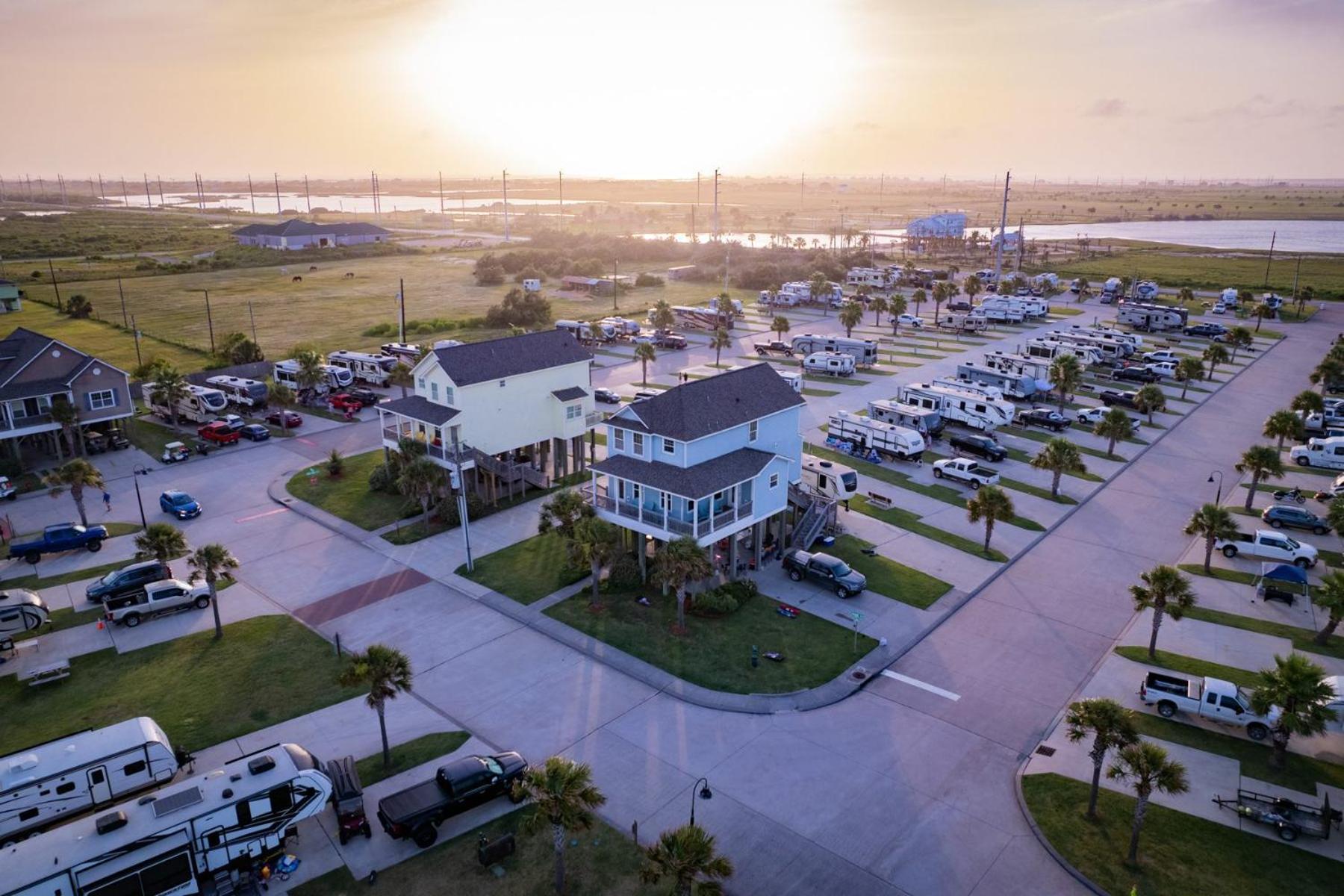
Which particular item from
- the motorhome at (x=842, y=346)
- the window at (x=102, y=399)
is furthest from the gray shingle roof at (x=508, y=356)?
the motorhome at (x=842, y=346)

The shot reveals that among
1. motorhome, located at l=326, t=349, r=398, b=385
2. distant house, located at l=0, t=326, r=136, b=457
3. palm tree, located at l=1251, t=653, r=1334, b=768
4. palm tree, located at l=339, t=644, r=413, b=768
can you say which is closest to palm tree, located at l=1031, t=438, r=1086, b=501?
palm tree, located at l=1251, t=653, r=1334, b=768

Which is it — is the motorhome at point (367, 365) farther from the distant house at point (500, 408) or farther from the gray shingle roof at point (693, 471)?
the gray shingle roof at point (693, 471)

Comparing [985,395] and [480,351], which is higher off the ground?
[480,351]

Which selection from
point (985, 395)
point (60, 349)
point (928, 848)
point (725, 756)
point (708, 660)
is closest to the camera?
point (928, 848)

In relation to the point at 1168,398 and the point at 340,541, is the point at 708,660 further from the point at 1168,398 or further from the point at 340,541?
the point at 1168,398

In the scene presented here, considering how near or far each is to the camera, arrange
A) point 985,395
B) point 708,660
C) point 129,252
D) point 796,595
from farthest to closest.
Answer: point 129,252, point 985,395, point 796,595, point 708,660

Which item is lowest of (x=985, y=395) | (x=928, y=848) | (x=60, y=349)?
(x=928, y=848)

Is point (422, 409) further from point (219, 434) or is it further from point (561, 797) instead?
point (561, 797)

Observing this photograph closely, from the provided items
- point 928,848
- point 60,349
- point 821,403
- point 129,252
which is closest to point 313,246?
point 129,252
